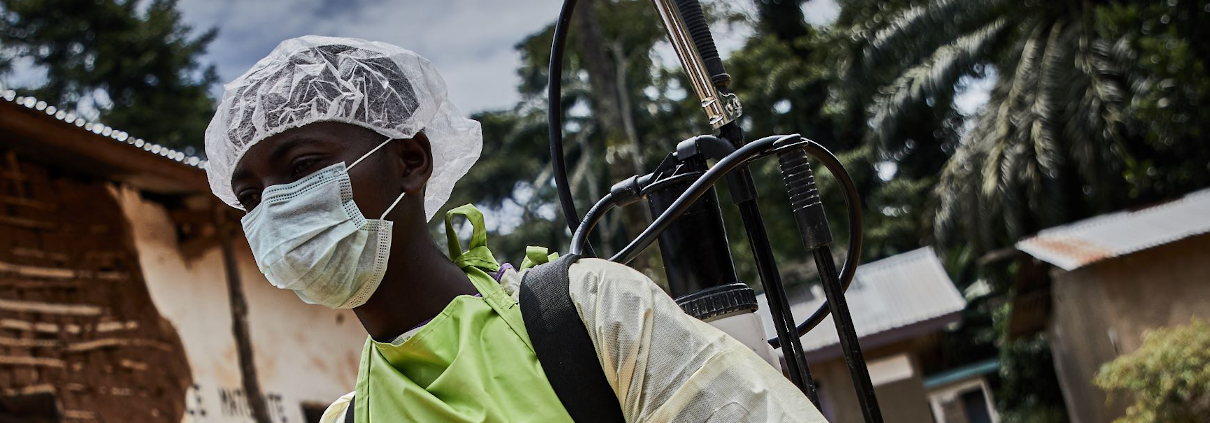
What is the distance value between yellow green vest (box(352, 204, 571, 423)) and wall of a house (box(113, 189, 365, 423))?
651 cm

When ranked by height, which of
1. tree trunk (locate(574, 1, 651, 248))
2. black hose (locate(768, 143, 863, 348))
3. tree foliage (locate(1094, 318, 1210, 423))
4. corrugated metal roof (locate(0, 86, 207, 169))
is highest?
tree trunk (locate(574, 1, 651, 248))

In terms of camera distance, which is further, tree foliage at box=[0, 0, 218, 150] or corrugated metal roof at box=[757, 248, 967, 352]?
tree foliage at box=[0, 0, 218, 150]

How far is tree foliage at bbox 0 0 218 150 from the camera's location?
22.7 meters

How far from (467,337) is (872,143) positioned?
24.4 meters

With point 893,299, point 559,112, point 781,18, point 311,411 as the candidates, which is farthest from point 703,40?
point 781,18

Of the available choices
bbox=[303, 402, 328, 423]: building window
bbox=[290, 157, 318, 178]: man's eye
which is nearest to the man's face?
bbox=[290, 157, 318, 178]: man's eye

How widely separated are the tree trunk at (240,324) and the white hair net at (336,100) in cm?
649

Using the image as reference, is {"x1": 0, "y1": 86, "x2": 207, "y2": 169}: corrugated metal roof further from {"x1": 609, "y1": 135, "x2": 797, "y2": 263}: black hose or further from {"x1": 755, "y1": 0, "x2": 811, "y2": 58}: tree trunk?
{"x1": 755, "y1": 0, "x2": 811, "y2": 58}: tree trunk

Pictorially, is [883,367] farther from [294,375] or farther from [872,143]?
[872,143]

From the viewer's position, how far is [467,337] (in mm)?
1922

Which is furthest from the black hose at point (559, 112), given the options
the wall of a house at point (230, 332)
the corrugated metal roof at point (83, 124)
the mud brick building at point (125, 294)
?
the wall of a house at point (230, 332)

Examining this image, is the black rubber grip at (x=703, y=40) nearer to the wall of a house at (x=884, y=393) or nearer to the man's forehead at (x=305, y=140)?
the man's forehead at (x=305, y=140)

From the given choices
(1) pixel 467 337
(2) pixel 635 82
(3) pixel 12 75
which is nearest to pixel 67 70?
(3) pixel 12 75

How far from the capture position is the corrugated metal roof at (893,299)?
535 inches
